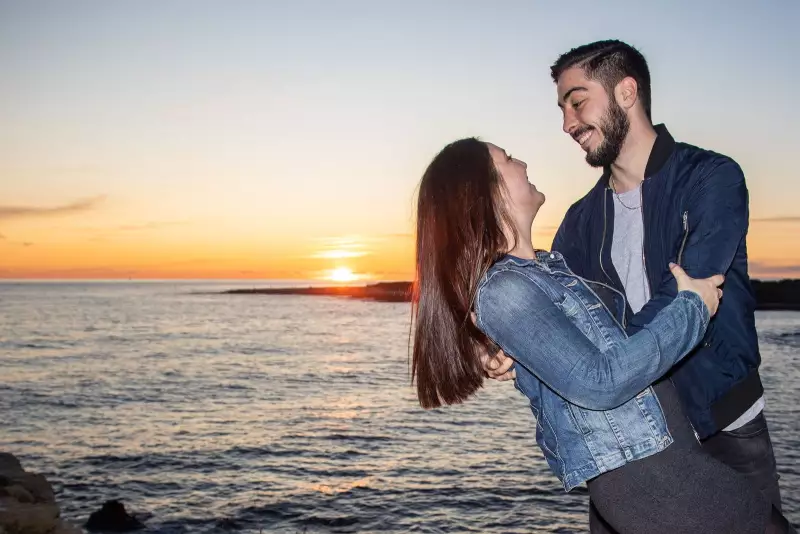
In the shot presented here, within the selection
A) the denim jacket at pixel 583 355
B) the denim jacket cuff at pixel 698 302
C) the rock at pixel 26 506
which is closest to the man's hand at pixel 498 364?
the denim jacket at pixel 583 355

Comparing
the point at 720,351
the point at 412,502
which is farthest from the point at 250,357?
the point at 720,351

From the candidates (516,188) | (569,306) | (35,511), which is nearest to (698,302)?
(569,306)

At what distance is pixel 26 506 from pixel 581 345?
1167 centimetres

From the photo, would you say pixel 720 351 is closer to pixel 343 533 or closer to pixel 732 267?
pixel 732 267

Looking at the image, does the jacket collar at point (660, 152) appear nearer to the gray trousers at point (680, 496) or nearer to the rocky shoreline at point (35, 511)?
the gray trousers at point (680, 496)

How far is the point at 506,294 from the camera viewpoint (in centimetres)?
227

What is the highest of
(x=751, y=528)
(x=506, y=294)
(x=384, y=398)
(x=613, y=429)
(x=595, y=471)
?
(x=506, y=294)

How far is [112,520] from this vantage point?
43.1 ft

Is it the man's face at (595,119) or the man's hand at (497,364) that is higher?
the man's face at (595,119)

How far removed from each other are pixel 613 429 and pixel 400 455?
16962 mm

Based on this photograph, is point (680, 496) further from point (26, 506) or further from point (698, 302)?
point (26, 506)

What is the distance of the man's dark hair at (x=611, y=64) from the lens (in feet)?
11.3

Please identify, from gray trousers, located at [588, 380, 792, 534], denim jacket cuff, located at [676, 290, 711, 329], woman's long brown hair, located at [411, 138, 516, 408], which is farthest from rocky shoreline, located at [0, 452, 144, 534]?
denim jacket cuff, located at [676, 290, 711, 329]

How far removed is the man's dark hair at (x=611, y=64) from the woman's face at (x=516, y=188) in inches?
44.1
